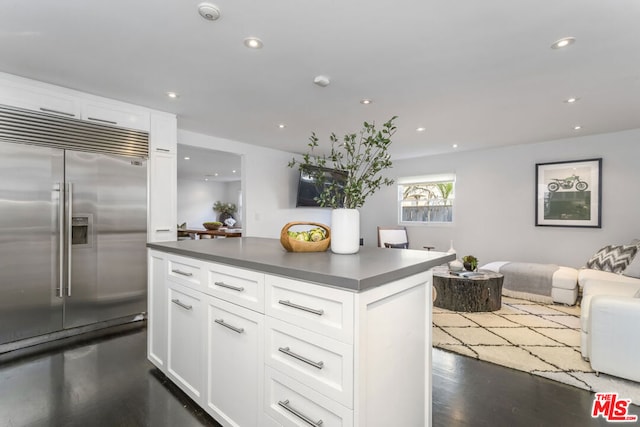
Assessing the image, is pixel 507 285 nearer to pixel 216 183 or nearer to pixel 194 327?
pixel 194 327

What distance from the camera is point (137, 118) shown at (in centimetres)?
347

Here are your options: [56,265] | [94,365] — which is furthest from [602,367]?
[56,265]

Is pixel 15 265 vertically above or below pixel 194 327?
above

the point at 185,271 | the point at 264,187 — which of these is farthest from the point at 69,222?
the point at 264,187

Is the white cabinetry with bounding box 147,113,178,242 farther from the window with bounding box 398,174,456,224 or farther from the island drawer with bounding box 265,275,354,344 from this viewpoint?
the window with bounding box 398,174,456,224

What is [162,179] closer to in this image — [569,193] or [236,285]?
[236,285]

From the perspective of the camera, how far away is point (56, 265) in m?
2.90

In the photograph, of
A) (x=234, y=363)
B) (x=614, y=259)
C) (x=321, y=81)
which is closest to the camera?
(x=234, y=363)

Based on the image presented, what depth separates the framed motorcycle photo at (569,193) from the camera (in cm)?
462

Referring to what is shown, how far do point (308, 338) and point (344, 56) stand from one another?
6.63 feet

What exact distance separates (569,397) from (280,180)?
4919 mm

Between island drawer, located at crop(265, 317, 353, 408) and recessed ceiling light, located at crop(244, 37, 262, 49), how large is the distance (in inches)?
71.4

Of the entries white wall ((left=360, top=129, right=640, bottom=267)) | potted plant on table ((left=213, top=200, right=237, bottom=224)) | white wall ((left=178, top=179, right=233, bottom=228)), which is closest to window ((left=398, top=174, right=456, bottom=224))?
white wall ((left=360, top=129, right=640, bottom=267))

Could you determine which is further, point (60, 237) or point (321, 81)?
point (60, 237)
